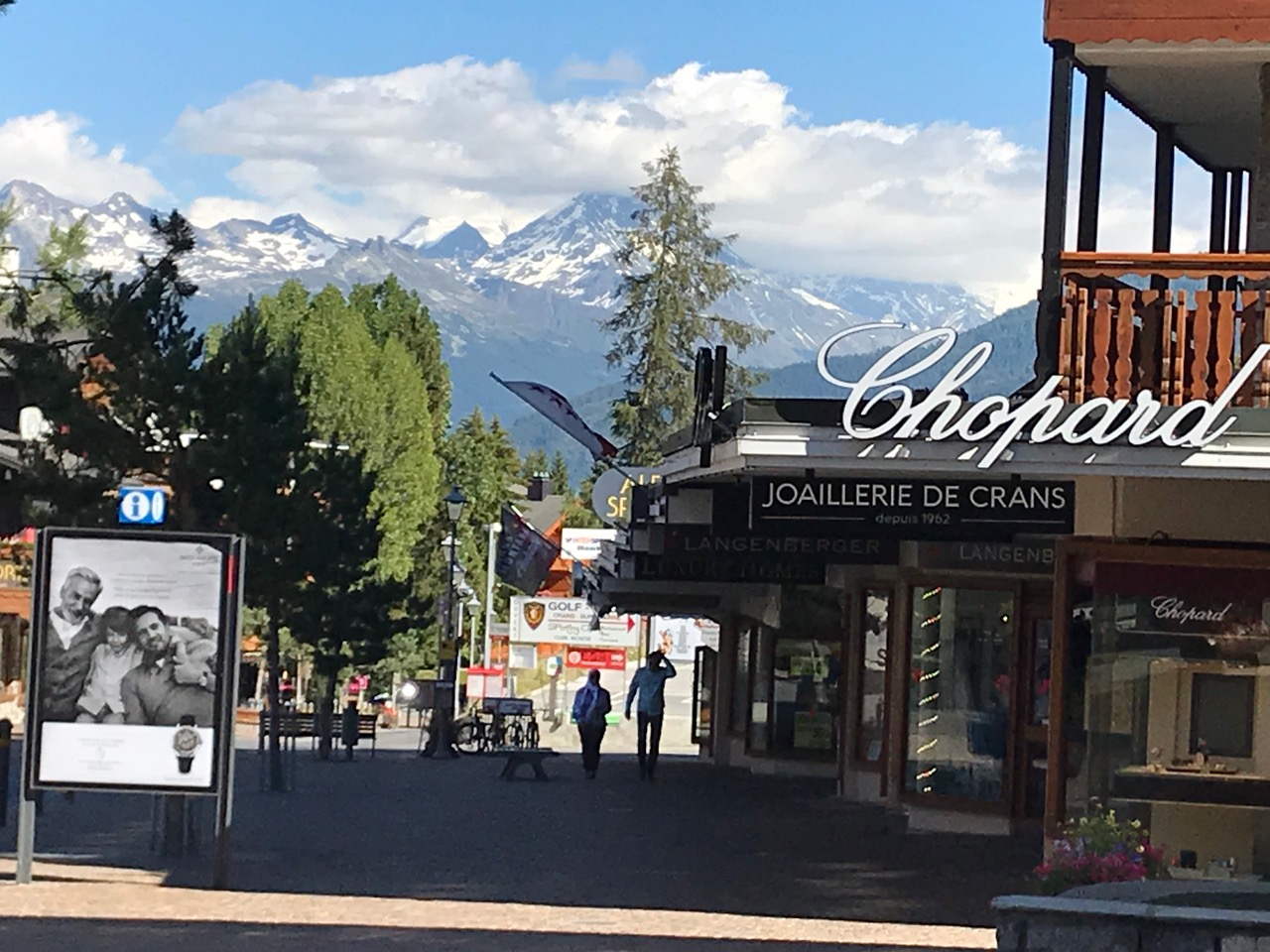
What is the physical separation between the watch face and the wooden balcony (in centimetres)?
590

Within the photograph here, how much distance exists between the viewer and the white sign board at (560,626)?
50.4 meters

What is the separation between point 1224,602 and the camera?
15.0 meters

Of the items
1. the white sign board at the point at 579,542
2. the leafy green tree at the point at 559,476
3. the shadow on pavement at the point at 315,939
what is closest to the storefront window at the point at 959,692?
the shadow on pavement at the point at 315,939

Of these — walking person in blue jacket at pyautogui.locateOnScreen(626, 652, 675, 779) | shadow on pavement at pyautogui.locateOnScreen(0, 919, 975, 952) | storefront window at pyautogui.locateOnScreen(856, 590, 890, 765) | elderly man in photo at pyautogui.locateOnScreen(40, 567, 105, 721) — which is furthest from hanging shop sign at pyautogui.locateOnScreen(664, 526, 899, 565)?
walking person in blue jacket at pyautogui.locateOnScreen(626, 652, 675, 779)

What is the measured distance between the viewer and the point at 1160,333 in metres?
14.2

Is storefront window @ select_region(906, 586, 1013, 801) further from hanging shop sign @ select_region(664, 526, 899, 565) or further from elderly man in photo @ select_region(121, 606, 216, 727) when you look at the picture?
elderly man in photo @ select_region(121, 606, 216, 727)

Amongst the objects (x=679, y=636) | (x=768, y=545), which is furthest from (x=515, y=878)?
(x=679, y=636)

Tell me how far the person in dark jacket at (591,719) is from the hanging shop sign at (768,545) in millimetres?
11504

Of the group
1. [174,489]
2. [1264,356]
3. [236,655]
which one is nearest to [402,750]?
[174,489]

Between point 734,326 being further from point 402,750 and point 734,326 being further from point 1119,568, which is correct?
point 1119,568

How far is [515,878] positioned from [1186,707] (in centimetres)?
475

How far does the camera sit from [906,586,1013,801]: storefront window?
803 inches

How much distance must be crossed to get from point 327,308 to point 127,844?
1943 inches

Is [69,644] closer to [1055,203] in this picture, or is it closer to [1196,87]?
[1055,203]
